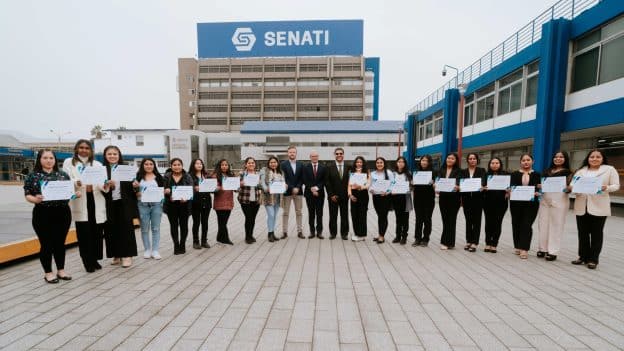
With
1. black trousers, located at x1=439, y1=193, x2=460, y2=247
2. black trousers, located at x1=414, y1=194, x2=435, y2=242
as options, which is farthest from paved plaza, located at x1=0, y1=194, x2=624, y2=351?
black trousers, located at x1=414, y1=194, x2=435, y2=242

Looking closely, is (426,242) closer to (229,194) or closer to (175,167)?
(229,194)

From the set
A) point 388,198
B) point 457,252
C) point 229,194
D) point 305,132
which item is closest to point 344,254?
point 388,198

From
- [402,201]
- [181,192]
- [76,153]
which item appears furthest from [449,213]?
[76,153]

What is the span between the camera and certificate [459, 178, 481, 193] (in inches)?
199

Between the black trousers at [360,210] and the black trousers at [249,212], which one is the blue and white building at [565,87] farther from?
the black trousers at [249,212]

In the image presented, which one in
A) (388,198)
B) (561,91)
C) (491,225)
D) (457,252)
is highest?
(561,91)

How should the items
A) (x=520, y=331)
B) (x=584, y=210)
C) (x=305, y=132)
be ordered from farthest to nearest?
(x=305, y=132)
(x=584, y=210)
(x=520, y=331)

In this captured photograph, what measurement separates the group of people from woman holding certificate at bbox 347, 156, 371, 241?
0.8 inches

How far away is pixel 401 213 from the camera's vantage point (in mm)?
5797

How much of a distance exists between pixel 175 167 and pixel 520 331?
527cm

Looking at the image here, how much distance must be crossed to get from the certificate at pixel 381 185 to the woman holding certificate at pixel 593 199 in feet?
9.33

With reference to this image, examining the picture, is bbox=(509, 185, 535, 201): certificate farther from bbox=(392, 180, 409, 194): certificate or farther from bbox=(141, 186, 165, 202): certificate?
bbox=(141, 186, 165, 202): certificate

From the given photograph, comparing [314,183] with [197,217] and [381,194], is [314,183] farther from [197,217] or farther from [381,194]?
[197,217]

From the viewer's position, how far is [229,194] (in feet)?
18.6
